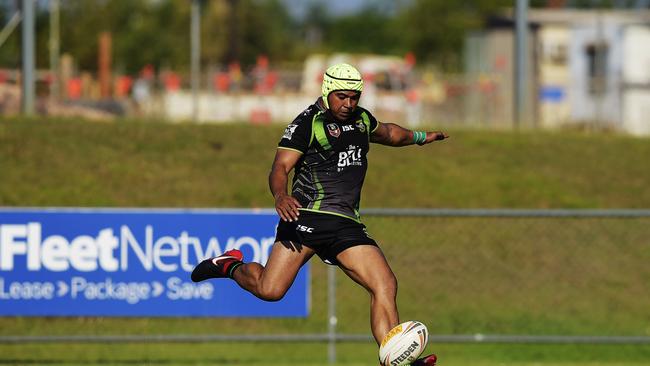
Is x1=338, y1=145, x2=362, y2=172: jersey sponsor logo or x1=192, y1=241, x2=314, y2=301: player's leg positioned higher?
x1=338, y1=145, x2=362, y2=172: jersey sponsor logo

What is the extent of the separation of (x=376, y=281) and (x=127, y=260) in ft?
14.1

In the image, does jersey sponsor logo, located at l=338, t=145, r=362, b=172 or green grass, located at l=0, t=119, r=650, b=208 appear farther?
green grass, located at l=0, t=119, r=650, b=208

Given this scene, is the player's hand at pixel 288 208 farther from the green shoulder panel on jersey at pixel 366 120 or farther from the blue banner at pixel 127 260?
the blue banner at pixel 127 260

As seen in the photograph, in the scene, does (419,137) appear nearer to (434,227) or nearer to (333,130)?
(333,130)

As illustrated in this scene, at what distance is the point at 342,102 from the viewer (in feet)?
29.9

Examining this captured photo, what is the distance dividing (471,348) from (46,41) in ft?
144

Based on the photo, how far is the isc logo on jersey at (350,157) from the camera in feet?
30.3

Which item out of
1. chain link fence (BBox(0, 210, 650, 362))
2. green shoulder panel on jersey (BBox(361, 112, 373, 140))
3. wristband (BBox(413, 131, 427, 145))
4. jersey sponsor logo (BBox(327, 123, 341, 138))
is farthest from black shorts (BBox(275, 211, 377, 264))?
chain link fence (BBox(0, 210, 650, 362))

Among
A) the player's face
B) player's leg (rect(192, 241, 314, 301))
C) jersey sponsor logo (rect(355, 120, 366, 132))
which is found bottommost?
player's leg (rect(192, 241, 314, 301))

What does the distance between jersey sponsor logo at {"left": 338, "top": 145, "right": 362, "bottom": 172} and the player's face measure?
0.88ft

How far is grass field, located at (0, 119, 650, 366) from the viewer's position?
1428 centimetres

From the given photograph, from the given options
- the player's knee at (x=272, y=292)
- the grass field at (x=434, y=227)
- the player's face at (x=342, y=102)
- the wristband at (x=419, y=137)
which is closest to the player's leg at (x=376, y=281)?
the player's knee at (x=272, y=292)

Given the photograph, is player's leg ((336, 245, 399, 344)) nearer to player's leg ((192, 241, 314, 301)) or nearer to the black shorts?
the black shorts

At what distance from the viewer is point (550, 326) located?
49.8 ft
